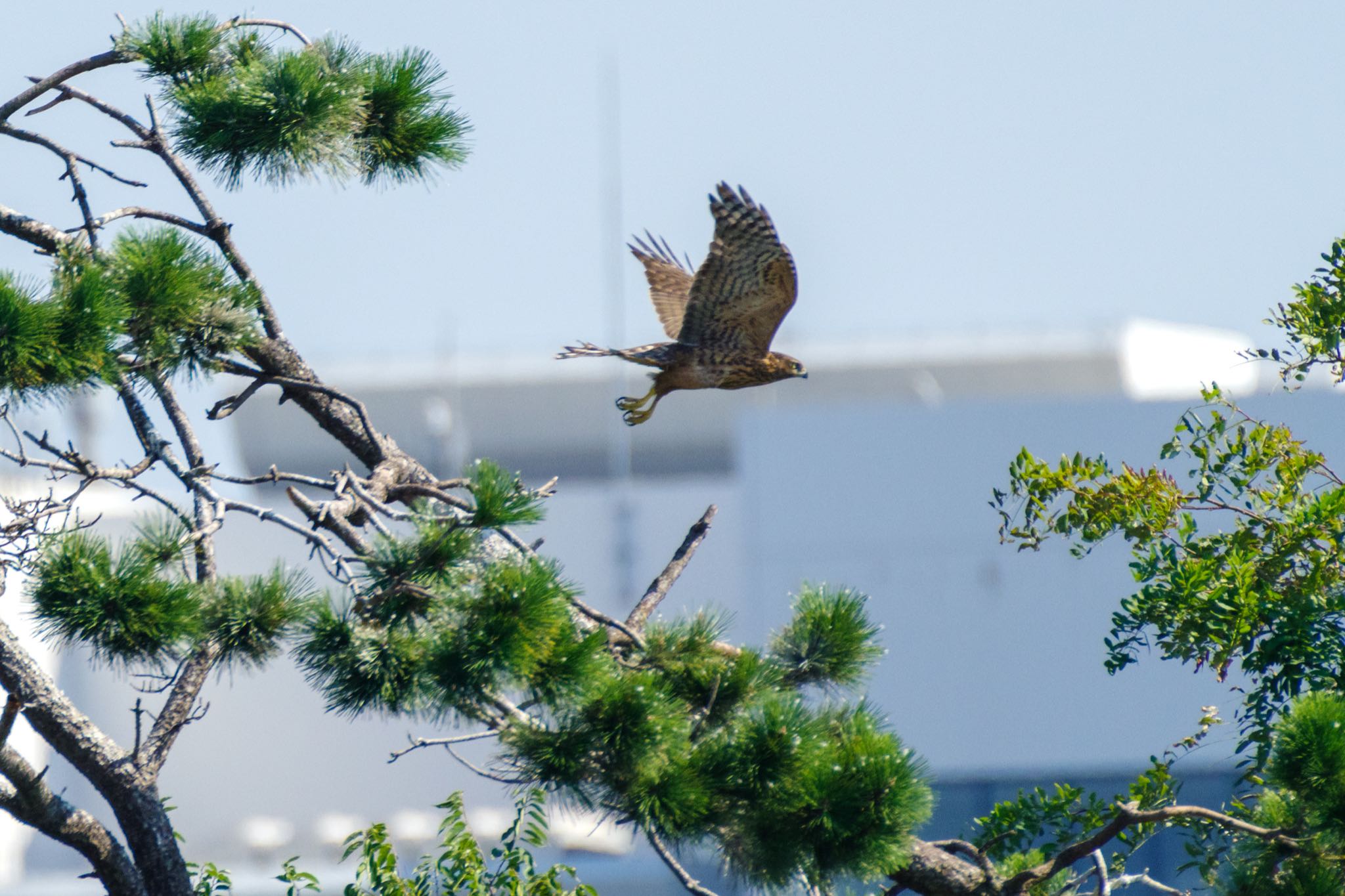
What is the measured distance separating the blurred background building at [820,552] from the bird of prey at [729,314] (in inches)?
373

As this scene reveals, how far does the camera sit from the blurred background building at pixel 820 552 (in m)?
18.7

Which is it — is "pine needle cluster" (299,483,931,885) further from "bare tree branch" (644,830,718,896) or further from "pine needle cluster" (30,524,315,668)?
"pine needle cluster" (30,524,315,668)

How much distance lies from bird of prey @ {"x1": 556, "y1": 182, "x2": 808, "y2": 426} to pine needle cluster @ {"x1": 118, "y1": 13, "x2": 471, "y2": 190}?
2.38 feet

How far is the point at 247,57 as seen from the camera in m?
4.48

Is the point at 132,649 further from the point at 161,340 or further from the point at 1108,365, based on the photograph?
the point at 1108,365

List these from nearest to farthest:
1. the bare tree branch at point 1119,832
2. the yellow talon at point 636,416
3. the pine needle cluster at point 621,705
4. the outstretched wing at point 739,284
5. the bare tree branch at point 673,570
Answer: the pine needle cluster at point 621,705
the bare tree branch at point 1119,832
the bare tree branch at point 673,570
the yellow talon at point 636,416
the outstretched wing at point 739,284

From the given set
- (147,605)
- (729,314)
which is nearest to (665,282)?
(729,314)

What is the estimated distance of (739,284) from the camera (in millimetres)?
5035

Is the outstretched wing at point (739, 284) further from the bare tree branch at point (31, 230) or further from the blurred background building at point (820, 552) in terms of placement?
the blurred background building at point (820, 552)

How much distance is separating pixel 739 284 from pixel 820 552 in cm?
1507

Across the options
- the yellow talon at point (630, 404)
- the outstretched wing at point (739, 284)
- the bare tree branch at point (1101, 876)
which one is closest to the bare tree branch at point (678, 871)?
the bare tree branch at point (1101, 876)

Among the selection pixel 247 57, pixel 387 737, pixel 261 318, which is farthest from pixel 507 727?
pixel 387 737

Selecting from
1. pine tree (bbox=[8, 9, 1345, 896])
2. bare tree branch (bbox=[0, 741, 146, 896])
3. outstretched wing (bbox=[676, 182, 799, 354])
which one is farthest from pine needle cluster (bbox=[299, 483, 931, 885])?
outstretched wing (bbox=[676, 182, 799, 354])

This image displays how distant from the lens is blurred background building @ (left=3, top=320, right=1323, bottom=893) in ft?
61.4
